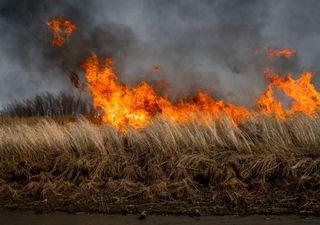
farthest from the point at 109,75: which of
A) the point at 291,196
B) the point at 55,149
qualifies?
the point at 291,196

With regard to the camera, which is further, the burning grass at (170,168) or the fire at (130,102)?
the fire at (130,102)

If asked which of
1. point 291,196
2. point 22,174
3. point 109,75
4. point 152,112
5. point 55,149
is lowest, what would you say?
point 291,196

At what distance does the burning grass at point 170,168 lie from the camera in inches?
294

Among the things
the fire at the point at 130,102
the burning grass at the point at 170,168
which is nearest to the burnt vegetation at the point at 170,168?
the burning grass at the point at 170,168

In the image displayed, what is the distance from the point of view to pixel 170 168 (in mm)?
8766

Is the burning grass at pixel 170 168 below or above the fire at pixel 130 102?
below

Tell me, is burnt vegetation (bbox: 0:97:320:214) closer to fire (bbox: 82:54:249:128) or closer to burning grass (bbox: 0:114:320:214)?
burning grass (bbox: 0:114:320:214)

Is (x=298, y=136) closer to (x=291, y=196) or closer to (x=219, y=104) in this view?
(x=291, y=196)

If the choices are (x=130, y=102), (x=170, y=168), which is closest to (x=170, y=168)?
(x=170, y=168)

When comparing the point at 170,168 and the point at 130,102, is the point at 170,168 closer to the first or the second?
the point at 170,168

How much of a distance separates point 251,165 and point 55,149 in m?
4.83

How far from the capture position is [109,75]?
15.1m

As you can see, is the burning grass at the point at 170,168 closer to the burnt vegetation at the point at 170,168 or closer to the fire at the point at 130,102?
the burnt vegetation at the point at 170,168

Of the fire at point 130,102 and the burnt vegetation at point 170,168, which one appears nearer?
the burnt vegetation at point 170,168
